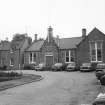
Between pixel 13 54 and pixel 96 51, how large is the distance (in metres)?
22.4

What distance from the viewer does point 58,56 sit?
144 feet

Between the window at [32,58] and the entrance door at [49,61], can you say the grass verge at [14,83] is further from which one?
the window at [32,58]

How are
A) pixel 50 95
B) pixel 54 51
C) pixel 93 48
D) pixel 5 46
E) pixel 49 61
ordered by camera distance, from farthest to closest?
pixel 5 46
pixel 49 61
pixel 54 51
pixel 93 48
pixel 50 95

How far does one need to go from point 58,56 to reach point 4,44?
19345mm

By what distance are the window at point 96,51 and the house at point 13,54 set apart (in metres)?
18.4

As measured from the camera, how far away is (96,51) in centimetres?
3884

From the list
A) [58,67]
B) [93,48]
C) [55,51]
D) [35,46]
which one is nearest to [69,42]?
[55,51]

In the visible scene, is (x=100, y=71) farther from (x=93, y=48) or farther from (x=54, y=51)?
(x=54, y=51)

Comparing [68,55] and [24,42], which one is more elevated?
[24,42]

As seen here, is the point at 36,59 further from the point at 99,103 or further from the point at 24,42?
the point at 99,103

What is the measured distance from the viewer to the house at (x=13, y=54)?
50875mm

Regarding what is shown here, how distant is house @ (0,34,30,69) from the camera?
50.9 meters

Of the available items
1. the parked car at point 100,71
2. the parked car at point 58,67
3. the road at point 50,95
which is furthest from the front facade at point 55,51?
the road at point 50,95

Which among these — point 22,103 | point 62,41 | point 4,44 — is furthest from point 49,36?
point 22,103
